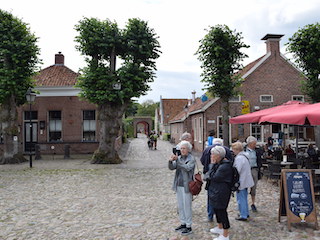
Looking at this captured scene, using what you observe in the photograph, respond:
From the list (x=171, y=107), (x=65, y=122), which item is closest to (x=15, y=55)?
(x=65, y=122)

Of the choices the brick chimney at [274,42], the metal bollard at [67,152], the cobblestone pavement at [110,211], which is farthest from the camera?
the brick chimney at [274,42]

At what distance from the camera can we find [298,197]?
5.21 meters

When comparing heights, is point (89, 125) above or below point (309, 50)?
below

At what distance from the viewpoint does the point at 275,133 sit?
2059 cm

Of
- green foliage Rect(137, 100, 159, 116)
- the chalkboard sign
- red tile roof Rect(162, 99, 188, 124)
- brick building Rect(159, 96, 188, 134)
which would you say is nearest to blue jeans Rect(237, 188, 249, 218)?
the chalkboard sign

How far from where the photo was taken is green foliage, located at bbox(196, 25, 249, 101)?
45.9 ft

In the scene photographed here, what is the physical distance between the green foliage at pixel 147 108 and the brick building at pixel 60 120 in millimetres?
73333

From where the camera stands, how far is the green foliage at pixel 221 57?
13984 millimetres

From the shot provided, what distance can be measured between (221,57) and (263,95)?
8551 millimetres

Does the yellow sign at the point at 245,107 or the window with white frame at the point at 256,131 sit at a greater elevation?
the yellow sign at the point at 245,107

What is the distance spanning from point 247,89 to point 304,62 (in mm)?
6340

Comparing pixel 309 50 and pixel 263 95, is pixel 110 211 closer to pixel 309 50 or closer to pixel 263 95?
pixel 309 50

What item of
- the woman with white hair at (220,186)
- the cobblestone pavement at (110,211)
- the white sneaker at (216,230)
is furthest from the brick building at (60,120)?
the woman with white hair at (220,186)

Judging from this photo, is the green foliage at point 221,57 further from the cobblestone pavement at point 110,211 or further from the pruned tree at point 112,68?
the cobblestone pavement at point 110,211
